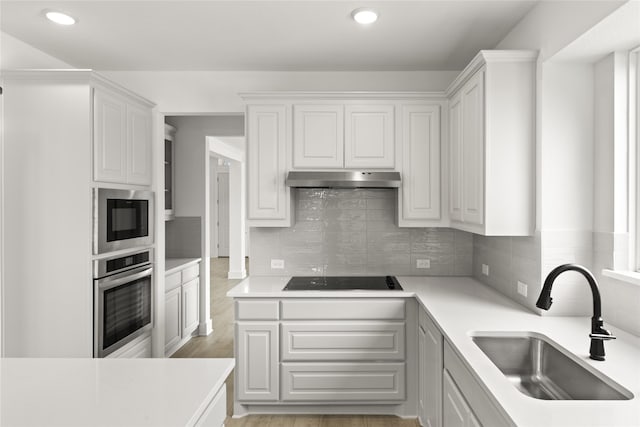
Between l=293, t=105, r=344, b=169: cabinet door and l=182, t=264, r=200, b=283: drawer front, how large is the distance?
190 cm

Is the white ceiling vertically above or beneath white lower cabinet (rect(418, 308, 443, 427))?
above

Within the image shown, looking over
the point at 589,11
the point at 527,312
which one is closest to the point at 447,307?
the point at 527,312

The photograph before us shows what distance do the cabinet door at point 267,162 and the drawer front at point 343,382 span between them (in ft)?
3.60

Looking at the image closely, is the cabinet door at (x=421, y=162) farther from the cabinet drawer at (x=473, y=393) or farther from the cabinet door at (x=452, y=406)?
the cabinet door at (x=452, y=406)

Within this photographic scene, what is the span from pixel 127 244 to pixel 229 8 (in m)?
1.80

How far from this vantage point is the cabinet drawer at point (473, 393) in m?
1.32

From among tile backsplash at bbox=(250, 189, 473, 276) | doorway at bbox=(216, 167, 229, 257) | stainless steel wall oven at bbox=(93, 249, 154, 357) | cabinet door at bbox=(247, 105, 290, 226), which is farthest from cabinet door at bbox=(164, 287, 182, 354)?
doorway at bbox=(216, 167, 229, 257)

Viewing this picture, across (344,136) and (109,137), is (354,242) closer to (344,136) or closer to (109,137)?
(344,136)

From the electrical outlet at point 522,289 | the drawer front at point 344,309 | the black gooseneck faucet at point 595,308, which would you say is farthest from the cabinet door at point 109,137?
the electrical outlet at point 522,289

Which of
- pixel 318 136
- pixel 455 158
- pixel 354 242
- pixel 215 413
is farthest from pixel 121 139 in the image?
pixel 455 158

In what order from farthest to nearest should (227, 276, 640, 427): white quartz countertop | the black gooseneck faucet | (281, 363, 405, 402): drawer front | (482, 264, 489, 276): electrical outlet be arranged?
(482, 264, 489, 276): electrical outlet, (281, 363, 405, 402): drawer front, the black gooseneck faucet, (227, 276, 640, 427): white quartz countertop

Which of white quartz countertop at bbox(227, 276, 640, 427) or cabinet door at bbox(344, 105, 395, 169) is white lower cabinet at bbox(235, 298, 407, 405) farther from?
cabinet door at bbox(344, 105, 395, 169)

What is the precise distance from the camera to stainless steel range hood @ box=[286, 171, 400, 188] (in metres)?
2.94

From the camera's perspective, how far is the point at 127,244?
2.98 meters
